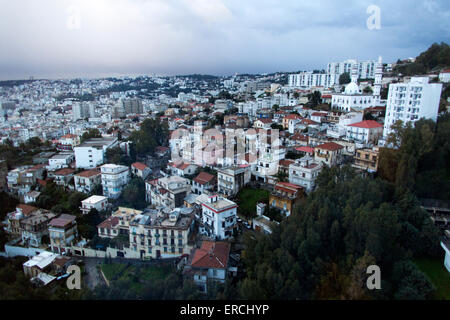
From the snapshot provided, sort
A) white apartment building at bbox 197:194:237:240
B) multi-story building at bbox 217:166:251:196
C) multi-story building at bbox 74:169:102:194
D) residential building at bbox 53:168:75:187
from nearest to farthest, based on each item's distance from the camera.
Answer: white apartment building at bbox 197:194:237:240 → multi-story building at bbox 217:166:251:196 → multi-story building at bbox 74:169:102:194 → residential building at bbox 53:168:75:187

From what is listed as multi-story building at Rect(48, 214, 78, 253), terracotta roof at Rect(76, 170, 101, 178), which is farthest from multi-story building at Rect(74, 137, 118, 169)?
multi-story building at Rect(48, 214, 78, 253)

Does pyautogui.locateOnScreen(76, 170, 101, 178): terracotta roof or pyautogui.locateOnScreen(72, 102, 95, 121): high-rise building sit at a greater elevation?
pyautogui.locateOnScreen(72, 102, 95, 121): high-rise building

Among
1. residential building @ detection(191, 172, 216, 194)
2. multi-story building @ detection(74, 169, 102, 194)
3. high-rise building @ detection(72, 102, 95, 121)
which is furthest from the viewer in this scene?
high-rise building @ detection(72, 102, 95, 121)

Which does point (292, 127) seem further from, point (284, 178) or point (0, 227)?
point (0, 227)

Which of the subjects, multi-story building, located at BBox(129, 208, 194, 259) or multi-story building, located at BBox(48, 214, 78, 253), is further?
multi-story building, located at BBox(48, 214, 78, 253)

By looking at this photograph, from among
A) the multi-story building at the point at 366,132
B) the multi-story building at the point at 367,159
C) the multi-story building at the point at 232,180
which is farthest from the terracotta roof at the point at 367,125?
the multi-story building at the point at 232,180

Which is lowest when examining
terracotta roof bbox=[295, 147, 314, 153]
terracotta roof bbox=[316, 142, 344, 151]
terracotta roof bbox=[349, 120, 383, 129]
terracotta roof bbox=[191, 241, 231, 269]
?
terracotta roof bbox=[191, 241, 231, 269]

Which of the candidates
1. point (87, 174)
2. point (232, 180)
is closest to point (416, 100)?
point (232, 180)

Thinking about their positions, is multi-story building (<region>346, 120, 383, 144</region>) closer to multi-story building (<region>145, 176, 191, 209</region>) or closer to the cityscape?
the cityscape
